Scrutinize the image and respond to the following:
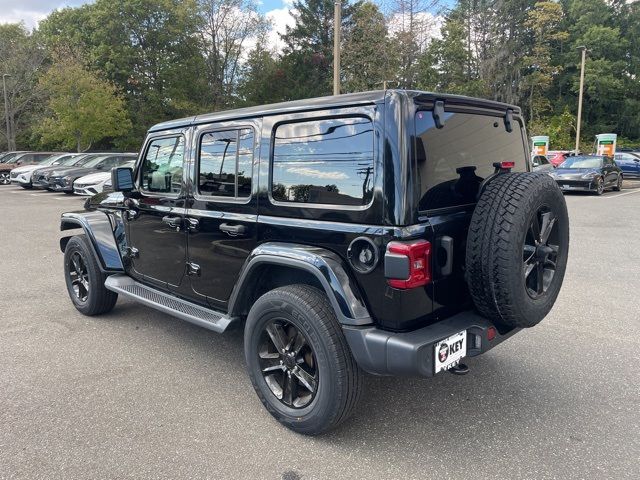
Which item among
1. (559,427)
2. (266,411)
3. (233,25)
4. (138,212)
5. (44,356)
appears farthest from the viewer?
(233,25)

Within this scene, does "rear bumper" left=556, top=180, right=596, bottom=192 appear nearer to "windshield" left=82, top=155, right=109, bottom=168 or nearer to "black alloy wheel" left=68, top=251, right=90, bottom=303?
"black alloy wheel" left=68, top=251, right=90, bottom=303

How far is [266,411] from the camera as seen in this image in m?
3.18

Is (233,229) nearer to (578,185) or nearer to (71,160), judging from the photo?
(578,185)

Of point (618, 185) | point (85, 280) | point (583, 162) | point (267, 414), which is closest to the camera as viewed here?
point (267, 414)

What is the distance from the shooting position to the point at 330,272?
2.65m

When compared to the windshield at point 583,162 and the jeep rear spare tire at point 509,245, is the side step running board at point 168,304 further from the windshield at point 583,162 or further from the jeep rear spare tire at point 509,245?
the windshield at point 583,162

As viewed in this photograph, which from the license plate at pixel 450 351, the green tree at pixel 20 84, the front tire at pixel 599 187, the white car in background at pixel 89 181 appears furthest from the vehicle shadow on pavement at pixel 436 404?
the green tree at pixel 20 84

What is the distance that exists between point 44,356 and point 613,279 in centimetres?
646

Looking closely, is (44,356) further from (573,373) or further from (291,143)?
(573,373)

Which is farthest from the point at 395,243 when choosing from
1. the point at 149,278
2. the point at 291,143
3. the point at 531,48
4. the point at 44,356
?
the point at 531,48

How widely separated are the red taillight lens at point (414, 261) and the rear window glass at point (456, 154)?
236mm

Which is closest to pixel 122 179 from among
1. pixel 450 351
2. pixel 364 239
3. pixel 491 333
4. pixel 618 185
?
pixel 364 239

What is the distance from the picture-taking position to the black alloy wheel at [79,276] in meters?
4.96

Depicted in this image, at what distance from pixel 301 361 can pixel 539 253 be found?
157 centimetres
